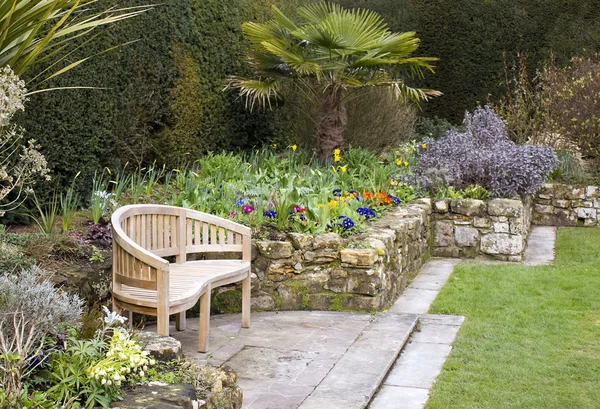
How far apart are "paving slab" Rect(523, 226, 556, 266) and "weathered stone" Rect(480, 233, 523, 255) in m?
0.18

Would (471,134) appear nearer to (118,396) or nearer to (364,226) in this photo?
(364,226)

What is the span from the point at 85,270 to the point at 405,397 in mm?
2197

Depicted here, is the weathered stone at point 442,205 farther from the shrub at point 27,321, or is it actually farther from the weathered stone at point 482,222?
the shrub at point 27,321

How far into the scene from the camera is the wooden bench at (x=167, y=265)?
13.9ft

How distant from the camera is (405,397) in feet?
13.9

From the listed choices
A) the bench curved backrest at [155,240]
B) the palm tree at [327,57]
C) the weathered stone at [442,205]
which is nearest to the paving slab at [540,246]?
the weathered stone at [442,205]

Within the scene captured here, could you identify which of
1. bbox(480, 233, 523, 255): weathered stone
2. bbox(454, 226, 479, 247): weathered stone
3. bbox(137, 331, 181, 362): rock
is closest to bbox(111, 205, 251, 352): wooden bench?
bbox(137, 331, 181, 362): rock

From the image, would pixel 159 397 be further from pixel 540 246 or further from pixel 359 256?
pixel 540 246

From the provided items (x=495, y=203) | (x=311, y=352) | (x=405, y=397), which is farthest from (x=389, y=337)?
(x=495, y=203)

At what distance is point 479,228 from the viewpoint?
27.6ft

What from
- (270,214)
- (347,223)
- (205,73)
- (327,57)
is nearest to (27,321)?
(270,214)

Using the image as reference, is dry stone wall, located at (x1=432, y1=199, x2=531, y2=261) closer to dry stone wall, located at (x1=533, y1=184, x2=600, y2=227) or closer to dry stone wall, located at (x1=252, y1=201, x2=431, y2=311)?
dry stone wall, located at (x1=533, y1=184, x2=600, y2=227)

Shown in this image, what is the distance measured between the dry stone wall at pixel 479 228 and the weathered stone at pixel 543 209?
209 centimetres

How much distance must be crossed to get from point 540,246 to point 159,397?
23.1ft
